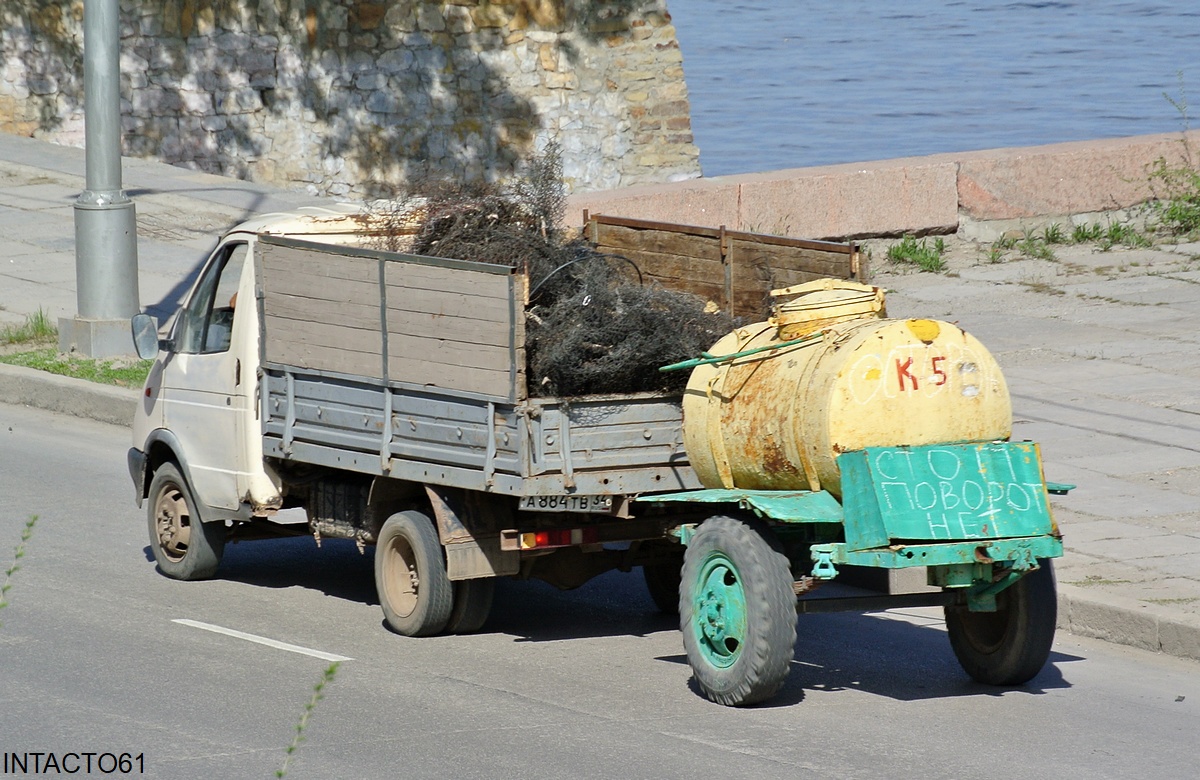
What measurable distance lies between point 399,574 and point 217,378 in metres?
1.58

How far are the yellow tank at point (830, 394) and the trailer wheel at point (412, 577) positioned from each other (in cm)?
140

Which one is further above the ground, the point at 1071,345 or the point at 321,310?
the point at 321,310

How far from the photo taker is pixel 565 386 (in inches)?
299

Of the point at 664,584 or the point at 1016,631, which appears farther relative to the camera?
the point at 664,584

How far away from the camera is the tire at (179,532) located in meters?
9.36

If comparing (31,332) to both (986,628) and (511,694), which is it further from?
(986,628)

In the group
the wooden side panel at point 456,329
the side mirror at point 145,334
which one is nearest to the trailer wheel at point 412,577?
the wooden side panel at point 456,329

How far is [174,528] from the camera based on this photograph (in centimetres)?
951

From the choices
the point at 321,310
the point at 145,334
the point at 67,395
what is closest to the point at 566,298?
the point at 321,310

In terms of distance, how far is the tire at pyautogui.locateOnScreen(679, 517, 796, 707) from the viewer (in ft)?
22.6

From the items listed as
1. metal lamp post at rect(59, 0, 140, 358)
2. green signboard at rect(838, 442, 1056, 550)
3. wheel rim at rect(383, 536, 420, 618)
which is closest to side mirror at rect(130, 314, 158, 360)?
wheel rim at rect(383, 536, 420, 618)

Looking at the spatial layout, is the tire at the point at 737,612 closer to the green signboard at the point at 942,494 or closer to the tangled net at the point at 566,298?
the green signboard at the point at 942,494

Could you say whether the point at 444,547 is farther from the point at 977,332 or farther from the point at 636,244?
the point at 977,332

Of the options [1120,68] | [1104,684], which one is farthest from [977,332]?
[1120,68]
